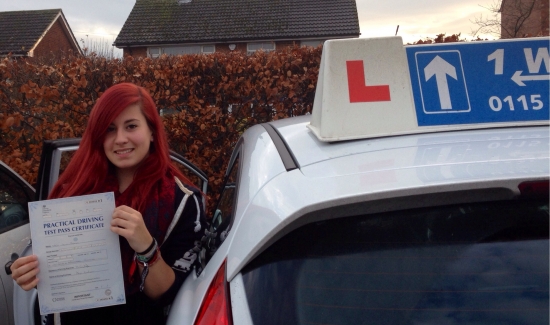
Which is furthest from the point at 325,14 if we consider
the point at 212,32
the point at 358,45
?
the point at 358,45

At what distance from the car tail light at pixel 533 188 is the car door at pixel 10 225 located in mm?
2617

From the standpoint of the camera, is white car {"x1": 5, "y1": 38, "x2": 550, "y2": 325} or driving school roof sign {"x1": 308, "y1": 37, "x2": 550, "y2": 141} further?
driving school roof sign {"x1": 308, "y1": 37, "x2": 550, "y2": 141}

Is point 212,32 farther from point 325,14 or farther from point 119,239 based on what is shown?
point 119,239

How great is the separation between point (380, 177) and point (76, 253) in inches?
43.2

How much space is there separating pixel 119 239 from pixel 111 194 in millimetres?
203

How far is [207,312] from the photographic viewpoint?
1.30m

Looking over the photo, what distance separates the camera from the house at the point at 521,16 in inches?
623

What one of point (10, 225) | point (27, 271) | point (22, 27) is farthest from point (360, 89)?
point (22, 27)

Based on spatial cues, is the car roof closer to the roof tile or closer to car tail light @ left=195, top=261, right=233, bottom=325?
car tail light @ left=195, top=261, right=233, bottom=325

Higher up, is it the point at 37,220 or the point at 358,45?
the point at 358,45

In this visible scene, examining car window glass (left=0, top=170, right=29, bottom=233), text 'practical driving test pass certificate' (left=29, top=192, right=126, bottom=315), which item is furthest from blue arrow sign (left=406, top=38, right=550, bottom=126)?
car window glass (left=0, top=170, right=29, bottom=233)

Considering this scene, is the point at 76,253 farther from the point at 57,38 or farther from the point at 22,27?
the point at 57,38

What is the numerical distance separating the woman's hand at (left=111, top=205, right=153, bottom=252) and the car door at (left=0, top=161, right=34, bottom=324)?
1.39m

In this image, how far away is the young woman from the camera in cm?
181
